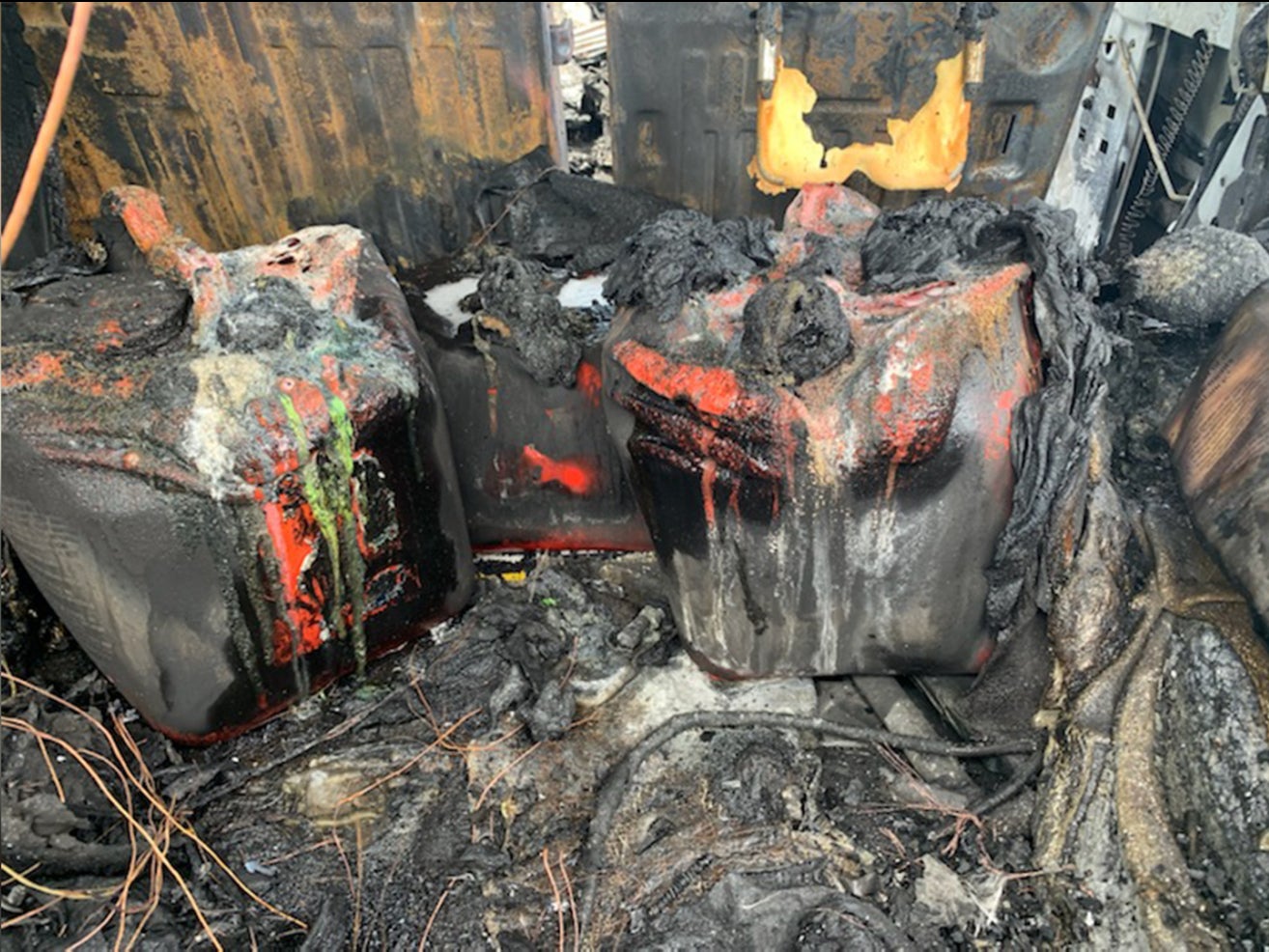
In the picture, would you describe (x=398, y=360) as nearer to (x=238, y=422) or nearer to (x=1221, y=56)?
(x=238, y=422)

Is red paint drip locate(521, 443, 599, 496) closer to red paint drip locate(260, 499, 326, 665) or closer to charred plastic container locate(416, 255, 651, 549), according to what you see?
charred plastic container locate(416, 255, 651, 549)

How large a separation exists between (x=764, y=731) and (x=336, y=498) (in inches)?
45.4

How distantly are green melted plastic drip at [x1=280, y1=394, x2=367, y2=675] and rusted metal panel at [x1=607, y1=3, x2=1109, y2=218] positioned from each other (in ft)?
5.36

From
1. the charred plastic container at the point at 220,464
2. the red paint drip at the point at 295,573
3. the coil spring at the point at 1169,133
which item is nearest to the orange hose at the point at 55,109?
the charred plastic container at the point at 220,464

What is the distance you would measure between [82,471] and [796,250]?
1.62 meters

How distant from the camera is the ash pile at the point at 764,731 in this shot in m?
1.87

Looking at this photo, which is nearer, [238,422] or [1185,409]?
[238,422]

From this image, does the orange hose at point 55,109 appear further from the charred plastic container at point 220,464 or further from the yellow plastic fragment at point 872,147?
the yellow plastic fragment at point 872,147

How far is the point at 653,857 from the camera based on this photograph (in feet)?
6.59

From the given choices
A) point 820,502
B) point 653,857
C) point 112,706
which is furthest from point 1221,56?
point 112,706

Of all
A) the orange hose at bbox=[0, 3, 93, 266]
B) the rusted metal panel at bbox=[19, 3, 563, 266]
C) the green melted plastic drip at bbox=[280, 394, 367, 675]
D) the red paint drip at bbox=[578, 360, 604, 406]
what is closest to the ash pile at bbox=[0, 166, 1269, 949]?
the red paint drip at bbox=[578, 360, 604, 406]

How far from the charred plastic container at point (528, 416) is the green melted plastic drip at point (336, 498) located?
477 millimetres

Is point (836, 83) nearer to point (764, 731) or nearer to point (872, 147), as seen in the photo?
point (872, 147)

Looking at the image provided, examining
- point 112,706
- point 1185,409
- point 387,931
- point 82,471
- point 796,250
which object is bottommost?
point 387,931
